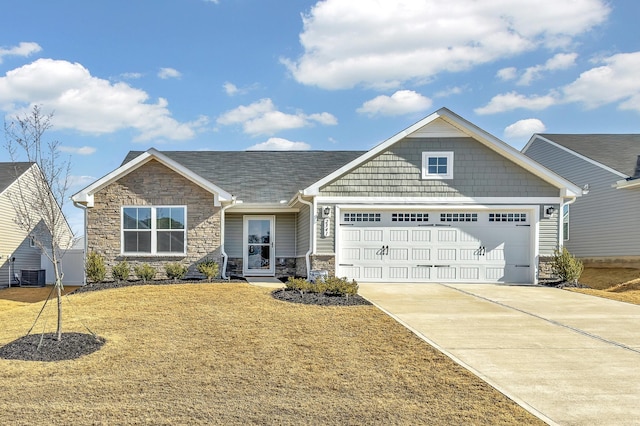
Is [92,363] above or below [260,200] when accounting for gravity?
below

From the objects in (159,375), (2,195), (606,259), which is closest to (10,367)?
(159,375)

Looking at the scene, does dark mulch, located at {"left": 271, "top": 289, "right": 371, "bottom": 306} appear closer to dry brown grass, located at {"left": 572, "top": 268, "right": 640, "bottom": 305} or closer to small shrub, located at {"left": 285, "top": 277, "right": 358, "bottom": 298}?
small shrub, located at {"left": 285, "top": 277, "right": 358, "bottom": 298}

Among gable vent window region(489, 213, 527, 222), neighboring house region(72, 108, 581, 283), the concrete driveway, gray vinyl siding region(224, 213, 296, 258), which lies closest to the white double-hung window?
neighboring house region(72, 108, 581, 283)

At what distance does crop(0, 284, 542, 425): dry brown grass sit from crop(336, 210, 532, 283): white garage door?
17.8 feet

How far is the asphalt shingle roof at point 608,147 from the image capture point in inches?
778

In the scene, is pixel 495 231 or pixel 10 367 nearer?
pixel 10 367

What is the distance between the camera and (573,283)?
14711 mm

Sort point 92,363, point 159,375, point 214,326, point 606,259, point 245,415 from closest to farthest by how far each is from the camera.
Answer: point 245,415
point 159,375
point 92,363
point 214,326
point 606,259

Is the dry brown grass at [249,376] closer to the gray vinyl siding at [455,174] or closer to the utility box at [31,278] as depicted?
the gray vinyl siding at [455,174]

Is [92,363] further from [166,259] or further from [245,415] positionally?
[166,259]

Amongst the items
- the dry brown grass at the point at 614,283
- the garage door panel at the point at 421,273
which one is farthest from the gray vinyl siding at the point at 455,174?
the dry brown grass at the point at 614,283

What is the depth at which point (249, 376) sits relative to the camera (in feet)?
20.5

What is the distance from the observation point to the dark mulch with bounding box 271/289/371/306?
1072 cm

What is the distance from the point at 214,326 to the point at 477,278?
9.37 meters
